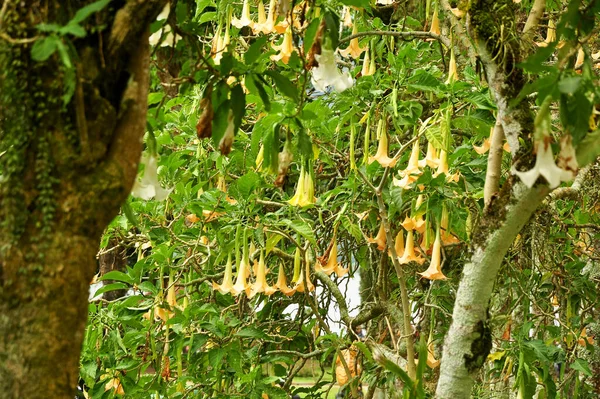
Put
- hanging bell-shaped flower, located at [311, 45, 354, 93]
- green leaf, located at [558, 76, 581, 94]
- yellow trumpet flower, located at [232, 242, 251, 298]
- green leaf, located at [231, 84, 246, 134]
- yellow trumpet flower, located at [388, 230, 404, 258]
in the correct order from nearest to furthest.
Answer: green leaf, located at [558, 76, 581, 94], green leaf, located at [231, 84, 246, 134], hanging bell-shaped flower, located at [311, 45, 354, 93], yellow trumpet flower, located at [232, 242, 251, 298], yellow trumpet flower, located at [388, 230, 404, 258]

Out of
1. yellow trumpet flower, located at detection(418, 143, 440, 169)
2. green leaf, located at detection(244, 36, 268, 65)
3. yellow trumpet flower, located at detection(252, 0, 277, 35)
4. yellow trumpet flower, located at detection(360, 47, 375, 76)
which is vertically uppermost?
yellow trumpet flower, located at detection(252, 0, 277, 35)

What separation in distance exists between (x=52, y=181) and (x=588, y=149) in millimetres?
956

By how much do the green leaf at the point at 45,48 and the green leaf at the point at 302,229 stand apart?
76.0 inches

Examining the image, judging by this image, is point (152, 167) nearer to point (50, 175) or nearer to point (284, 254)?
point (50, 175)

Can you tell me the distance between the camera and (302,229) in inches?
116

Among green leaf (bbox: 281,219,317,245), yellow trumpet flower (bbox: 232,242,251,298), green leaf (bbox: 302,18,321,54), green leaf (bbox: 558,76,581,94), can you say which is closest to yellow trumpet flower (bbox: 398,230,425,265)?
green leaf (bbox: 281,219,317,245)

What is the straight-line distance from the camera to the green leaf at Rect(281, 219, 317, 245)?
115 inches

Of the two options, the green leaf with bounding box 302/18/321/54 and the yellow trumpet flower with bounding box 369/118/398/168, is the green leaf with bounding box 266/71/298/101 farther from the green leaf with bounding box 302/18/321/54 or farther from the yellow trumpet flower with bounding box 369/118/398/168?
the yellow trumpet flower with bounding box 369/118/398/168

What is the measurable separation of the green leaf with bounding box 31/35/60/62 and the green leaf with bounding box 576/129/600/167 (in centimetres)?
95

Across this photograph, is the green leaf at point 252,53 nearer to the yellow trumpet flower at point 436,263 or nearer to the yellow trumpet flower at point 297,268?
the yellow trumpet flower at point 436,263

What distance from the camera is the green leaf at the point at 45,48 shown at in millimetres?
1015

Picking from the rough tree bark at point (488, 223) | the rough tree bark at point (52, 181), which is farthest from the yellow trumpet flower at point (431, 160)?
the rough tree bark at point (52, 181)

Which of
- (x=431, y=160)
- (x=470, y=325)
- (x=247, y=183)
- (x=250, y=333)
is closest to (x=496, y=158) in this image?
(x=470, y=325)

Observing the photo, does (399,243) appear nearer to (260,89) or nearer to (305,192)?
(305,192)
